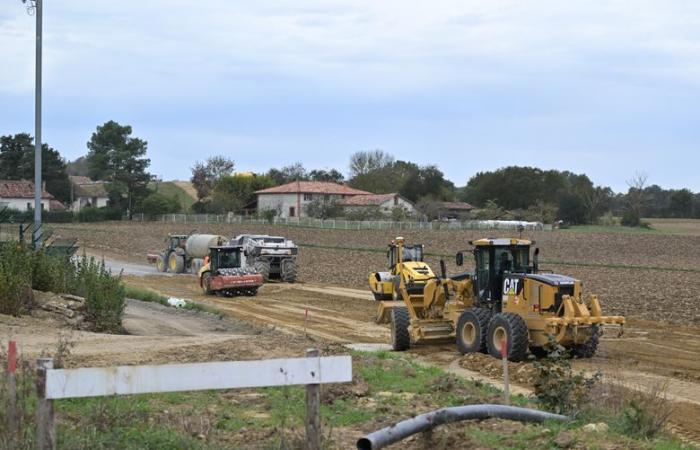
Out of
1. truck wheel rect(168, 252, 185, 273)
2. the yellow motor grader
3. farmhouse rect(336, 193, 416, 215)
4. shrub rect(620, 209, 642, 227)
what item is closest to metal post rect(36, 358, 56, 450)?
the yellow motor grader

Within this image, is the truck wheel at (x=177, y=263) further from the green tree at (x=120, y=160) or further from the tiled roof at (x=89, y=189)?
the tiled roof at (x=89, y=189)

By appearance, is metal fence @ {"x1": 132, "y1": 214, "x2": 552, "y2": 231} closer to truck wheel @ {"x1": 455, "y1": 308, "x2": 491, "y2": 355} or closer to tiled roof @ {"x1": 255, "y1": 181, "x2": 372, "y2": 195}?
tiled roof @ {"x1": 255, "y1": 181, "x2": 372, "y2": 195}

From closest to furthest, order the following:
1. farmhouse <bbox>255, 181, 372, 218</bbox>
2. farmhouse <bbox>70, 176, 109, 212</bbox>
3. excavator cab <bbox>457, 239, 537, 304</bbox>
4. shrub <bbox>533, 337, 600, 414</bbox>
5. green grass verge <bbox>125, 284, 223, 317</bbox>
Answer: shrub <bbox>533, 337, 600, 414</bbox> < excavator cab <bbox>457, 239, 537, 304</bbox> < green grass verge <bbox>125, 284, 223, 317</bbox> < farmhouse <bbox>255, 181, 372, 218</bbox> < farmhouse <bbox>70, 176, 109, 212</bbox>

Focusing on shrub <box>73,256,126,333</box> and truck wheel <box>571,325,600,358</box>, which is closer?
truck wheel <box>571,325,600,358</box>

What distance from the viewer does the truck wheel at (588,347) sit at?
59.3 feet

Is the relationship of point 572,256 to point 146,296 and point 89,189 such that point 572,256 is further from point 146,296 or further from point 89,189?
point 89,189

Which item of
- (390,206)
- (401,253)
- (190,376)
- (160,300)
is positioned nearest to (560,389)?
(190,376)

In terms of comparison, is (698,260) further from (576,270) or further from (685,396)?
(685,396)

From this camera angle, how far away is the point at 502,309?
61.6 feet

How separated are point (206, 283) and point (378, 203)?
76.5m

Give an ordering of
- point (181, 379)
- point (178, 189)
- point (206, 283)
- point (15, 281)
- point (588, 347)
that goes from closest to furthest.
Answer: point (181, 379) → point (588, 347) → point (15, 281) → point (206, 283) → point (178, 189)

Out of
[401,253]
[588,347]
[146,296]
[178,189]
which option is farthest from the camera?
[178,189]

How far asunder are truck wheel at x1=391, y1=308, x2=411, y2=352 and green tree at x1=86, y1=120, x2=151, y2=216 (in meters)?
104

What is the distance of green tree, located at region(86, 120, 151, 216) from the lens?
12219cm
